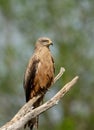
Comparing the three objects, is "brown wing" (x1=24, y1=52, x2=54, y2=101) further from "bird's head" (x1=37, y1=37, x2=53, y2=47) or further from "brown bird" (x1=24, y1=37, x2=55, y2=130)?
"bird's head" (x1=37, y1=37, x2=53, y2=47)

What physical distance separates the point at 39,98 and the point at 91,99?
15.5m

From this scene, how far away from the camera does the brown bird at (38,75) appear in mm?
11938

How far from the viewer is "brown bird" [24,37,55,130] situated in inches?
470

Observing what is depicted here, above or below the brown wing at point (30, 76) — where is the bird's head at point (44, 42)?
above

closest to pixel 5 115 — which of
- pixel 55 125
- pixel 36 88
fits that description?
pixel 55 125

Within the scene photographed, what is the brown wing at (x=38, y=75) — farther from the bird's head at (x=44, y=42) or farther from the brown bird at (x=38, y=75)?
the bird's head at (x=44, y=42)

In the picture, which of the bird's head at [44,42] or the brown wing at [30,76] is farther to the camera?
the bird's head at [44,42]

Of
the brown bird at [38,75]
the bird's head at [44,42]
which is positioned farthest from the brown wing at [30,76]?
the bird's head at [44,42]

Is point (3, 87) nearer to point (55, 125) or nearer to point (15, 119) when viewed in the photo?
point (55, 125)

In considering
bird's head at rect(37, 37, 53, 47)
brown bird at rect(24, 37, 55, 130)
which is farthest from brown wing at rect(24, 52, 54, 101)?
bird's head at rect(37, 37, 53, 47)

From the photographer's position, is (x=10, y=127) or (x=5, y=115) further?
(x=5, y=115)

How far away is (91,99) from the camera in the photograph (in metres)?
27.5

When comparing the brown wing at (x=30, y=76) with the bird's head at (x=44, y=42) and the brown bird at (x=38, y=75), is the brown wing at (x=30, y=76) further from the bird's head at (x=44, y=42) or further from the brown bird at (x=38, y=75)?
the bird's head at (x=44, y=42)

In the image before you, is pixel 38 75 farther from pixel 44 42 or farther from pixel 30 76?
pixel 44 42
